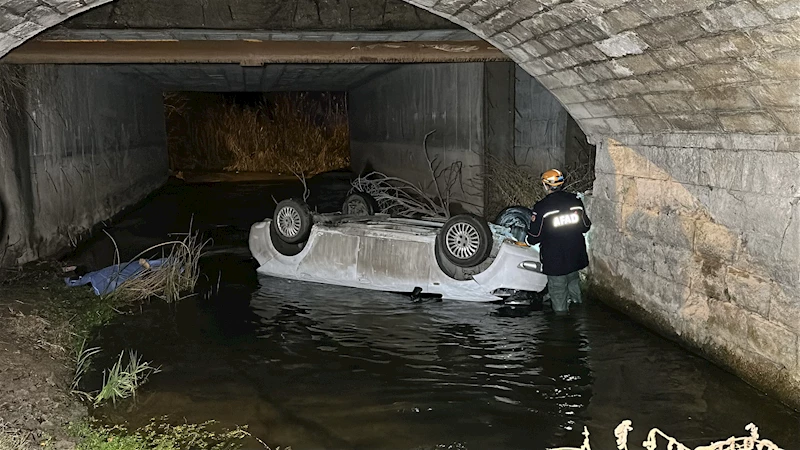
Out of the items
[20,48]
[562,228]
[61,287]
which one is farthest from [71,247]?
[562,228]

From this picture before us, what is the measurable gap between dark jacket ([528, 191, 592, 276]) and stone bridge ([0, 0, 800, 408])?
1.37ft

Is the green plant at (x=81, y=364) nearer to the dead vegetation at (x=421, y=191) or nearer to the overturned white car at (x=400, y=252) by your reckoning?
the overturned white car at (x=400, y=252)

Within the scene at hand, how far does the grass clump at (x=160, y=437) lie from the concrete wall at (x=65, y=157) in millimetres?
5191

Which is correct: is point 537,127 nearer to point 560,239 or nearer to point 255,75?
point 560,239

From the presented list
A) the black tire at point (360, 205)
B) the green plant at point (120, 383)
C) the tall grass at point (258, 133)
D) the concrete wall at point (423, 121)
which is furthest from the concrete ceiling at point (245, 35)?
the tall grass at point (258, 133)

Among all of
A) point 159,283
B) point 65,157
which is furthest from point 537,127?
point 65,157

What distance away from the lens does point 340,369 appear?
617 centimetres

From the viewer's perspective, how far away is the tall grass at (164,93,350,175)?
29844mm

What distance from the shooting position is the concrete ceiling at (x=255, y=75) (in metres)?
16.1

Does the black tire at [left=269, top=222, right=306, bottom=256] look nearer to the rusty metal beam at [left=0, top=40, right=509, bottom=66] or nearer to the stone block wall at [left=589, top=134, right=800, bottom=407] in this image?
the rusty metal beam at [left=0, top=40, right=509, bottom=66]

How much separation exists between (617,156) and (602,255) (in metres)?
1.26

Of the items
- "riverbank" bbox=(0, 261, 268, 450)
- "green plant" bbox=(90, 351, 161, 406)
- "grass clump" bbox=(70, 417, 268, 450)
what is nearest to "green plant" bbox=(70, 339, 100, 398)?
"riverbank" bbox=(0, 261, 268, 450)

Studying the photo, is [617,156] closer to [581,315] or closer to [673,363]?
[581,315]

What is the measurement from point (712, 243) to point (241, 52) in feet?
18.5
